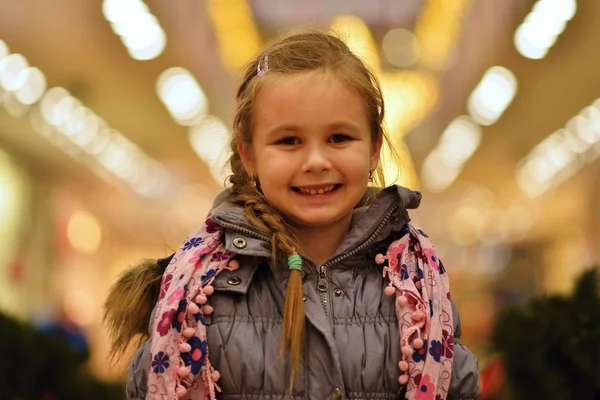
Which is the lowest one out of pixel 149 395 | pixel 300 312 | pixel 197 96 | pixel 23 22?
pixel 149 395

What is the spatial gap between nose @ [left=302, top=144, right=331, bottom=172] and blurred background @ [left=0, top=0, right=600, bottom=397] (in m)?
2.41

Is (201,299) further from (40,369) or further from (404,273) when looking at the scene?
(40,369)

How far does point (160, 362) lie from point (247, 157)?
51 cm

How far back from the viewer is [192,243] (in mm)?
1929

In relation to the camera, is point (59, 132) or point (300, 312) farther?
point (59, 132)

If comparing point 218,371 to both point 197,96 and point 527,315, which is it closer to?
point 527,315

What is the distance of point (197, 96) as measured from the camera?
33.6 ft

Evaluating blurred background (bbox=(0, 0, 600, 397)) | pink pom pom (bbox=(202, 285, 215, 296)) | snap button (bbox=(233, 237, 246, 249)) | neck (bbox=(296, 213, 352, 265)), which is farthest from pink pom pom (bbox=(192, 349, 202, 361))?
blurred background (bbox=(0, 0, 600, 397))

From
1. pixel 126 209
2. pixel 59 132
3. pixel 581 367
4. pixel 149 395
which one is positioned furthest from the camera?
pixel 126 209

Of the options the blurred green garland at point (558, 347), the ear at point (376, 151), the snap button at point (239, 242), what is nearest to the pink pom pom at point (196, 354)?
the snap button at point (239, 242)

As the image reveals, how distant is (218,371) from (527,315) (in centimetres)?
204

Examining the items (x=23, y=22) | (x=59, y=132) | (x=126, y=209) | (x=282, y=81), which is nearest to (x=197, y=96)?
(x=59, y=132)

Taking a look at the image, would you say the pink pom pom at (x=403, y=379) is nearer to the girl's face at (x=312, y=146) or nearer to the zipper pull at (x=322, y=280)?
the zipper pull at (x=322, y=280)

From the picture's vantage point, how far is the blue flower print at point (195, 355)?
176 centimetres
